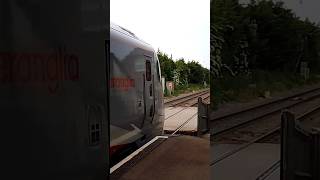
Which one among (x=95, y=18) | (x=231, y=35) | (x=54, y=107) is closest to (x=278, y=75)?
(x=231, y=35)

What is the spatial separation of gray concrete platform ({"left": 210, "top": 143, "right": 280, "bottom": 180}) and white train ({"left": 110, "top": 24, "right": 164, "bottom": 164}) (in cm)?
281

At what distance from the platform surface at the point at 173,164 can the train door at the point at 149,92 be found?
3.15ft

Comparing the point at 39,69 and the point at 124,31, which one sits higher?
the point at 124,31

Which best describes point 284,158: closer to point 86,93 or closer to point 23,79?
point 86,93

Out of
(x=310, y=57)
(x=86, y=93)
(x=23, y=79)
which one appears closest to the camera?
(x=23, y=79)

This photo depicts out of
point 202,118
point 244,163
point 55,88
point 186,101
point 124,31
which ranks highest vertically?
point 124,31

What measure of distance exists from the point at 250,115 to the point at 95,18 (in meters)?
2.08

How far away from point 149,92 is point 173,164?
9.19 ft

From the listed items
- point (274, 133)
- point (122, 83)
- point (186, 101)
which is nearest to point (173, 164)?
point (122, 83)

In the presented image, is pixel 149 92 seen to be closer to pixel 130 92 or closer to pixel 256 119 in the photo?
pixel 130 92

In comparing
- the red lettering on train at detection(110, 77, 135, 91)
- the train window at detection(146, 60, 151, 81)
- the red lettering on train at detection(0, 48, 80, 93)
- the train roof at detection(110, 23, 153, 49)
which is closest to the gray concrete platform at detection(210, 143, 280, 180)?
the red lettering on train at detection(0, 48, 80, 93)

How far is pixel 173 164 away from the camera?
222 inches

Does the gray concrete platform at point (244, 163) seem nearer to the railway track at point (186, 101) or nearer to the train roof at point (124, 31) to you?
the train roof at point (124, 31)

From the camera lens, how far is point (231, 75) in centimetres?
302
